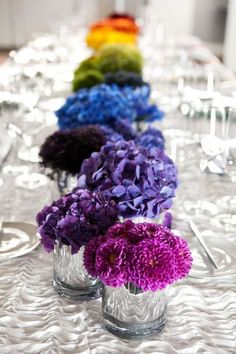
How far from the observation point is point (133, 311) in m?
0.75

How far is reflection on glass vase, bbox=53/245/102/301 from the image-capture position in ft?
2.73

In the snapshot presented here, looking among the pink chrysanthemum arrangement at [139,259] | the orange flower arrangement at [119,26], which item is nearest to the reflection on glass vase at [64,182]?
the pink chrysanthemum arrangement at [139,259]

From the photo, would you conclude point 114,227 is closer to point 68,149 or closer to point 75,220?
point 75,220

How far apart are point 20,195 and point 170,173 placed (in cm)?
44

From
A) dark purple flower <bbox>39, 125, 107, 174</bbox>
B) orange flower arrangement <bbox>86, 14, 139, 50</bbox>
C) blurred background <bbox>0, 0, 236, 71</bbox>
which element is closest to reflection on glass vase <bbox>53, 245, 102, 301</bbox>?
dark purple flower <bbox>39, 125, 107, 174</bbox>

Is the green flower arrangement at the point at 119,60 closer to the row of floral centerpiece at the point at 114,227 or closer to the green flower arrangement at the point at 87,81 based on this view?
the green flower arrangement at the point at 87,81

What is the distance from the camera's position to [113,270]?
0.70 metres

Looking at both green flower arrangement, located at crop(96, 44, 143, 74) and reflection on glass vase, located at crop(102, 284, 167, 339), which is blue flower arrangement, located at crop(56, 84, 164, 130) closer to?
green flower arrangement, located at crop(96, 44, 143, 74)

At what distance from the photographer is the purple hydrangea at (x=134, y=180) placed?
0.88 metres

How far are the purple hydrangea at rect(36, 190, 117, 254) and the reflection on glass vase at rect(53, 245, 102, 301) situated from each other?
24 mm

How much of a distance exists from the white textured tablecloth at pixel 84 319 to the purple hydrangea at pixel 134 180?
141mm

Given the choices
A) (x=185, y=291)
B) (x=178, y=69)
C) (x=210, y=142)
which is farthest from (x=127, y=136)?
(x=178, y=69)

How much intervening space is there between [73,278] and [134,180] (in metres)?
0.18

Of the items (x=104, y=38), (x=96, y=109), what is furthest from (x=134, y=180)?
(x=104, y=38)
